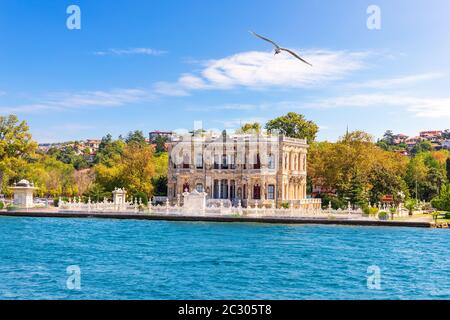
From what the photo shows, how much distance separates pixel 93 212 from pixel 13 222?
7382 millimetres

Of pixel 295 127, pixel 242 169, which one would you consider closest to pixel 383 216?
pixel 242 169

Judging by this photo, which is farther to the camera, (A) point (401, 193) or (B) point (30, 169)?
(B) point (30, 169)

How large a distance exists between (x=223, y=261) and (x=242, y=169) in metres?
32.7

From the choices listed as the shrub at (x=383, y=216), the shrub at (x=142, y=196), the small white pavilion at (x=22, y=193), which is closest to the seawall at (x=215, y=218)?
the shrub at (x=383, y=216)

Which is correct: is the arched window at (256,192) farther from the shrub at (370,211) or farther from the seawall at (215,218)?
the shrub at (370,211)

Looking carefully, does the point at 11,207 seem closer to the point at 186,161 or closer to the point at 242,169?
the point at 186,161

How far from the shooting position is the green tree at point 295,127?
80938 mm

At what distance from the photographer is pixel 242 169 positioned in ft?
214

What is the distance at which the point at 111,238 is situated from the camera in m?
42.8

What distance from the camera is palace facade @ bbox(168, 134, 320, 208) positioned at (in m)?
64.4

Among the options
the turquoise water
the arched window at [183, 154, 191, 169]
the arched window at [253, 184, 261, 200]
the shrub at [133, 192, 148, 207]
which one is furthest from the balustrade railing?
the arched window at [183, 154, 191, 169]

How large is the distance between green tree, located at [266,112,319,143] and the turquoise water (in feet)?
102

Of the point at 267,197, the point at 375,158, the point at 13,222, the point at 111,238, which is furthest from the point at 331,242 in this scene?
the point at 375,158
